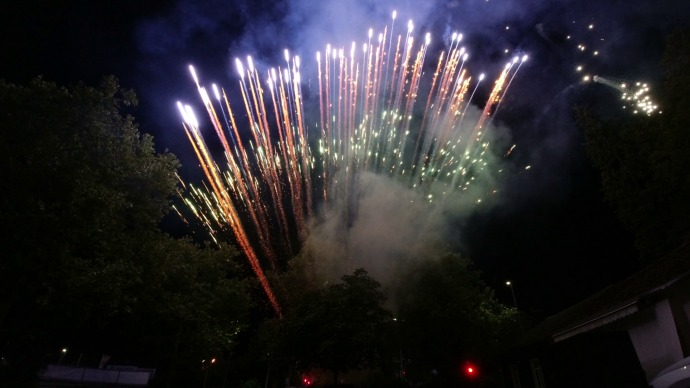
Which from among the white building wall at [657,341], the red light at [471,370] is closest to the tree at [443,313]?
the red light at [471,370]

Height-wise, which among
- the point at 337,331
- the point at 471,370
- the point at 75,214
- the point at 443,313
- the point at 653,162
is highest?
Result: the point at 653,162

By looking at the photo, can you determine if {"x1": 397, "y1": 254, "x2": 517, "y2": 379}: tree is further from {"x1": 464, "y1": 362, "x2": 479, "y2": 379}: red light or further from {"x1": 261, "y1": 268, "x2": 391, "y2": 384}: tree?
{"x1": 261, "y1": 268, "x2": 391, "y2": 384}: tree

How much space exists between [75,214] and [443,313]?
938 inches

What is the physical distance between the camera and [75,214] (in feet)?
37.7

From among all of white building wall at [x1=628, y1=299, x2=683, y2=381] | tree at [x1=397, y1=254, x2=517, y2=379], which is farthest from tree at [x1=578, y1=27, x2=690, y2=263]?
tree at [x1=397, y1=254, x2=517, y2=379]

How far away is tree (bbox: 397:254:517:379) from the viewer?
27703 millimetres

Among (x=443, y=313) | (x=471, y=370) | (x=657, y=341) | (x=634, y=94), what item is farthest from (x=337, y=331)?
(x=634, y=94)

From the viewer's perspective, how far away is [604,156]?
2406cm

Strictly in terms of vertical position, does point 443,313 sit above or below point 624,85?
below

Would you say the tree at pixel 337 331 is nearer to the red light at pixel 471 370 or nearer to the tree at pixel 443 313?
the red light at pixel 471 370

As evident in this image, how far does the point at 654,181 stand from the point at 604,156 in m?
3.74

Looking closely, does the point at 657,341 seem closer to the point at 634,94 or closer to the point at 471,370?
→ the point at 471,370

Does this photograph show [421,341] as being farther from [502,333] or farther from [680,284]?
[680,284]

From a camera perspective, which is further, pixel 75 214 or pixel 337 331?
pixel 337 331
